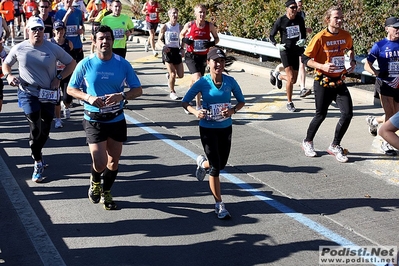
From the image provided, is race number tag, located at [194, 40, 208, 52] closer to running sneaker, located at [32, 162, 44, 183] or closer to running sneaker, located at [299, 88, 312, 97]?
running sneaker, located at [299, 88, 312, 97]

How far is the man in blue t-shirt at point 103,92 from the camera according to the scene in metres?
7.09

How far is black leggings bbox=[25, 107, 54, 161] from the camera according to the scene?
8633 mm

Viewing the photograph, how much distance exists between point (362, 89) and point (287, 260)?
310 inches

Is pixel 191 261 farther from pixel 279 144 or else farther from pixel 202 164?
pixel 279 144

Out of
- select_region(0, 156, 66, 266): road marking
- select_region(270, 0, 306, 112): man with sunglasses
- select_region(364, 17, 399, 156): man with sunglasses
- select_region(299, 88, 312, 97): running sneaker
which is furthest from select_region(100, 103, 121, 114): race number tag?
select_region(299, 88, 312, 97): running sneaker

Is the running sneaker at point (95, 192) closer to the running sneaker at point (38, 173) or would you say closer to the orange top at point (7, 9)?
the running sneaker at point (38, 173)

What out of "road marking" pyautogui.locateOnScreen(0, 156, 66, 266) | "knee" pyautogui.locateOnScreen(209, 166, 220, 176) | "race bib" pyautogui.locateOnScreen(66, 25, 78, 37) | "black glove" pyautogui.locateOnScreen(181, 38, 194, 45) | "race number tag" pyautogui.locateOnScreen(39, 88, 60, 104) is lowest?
"road marking" pyautogui.locateOnScreen(0, 156, 66, 266)

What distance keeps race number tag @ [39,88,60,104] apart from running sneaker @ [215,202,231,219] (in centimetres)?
277

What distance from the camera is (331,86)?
9.26 meters

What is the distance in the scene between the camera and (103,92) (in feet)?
23.5

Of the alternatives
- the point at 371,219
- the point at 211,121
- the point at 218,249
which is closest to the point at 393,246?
the point at 371,219

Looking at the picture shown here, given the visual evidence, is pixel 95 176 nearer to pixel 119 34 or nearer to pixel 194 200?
pixel 194 200

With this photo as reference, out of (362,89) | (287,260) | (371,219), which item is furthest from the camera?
(362,89)

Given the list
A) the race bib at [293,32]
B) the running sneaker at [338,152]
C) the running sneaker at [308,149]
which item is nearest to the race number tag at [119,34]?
the race bib at [293,32]
